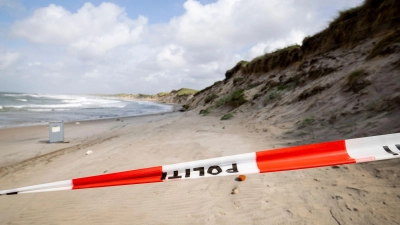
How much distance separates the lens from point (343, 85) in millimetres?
6199

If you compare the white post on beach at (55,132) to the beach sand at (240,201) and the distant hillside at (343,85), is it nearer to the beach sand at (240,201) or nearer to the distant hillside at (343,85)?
the beach sand at (240,201)

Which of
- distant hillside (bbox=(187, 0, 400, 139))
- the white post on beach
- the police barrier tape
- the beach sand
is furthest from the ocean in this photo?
the police barrier tape

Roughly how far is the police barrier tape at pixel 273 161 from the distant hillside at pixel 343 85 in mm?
1671

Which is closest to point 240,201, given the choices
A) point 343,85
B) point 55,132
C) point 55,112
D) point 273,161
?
point 273,161

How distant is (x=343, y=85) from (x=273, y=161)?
5.49 meters

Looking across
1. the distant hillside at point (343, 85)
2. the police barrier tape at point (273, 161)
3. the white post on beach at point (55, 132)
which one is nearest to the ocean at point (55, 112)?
the white post on beach at point (55, 132)

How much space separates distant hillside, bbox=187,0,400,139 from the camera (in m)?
4.41

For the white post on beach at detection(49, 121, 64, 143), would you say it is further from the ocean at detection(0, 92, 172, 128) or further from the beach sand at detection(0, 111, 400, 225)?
the ocean at detection(0, 92, 172, 128)

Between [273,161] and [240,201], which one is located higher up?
[273,161]

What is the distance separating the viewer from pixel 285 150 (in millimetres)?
2184

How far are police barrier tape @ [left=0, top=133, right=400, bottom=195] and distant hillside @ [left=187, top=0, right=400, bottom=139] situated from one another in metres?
1.67

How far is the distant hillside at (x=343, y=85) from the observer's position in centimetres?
441

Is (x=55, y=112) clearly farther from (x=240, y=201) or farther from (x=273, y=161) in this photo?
(x=273, y=161)

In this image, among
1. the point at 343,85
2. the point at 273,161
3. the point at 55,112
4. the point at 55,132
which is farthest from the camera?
the point at 55,112
